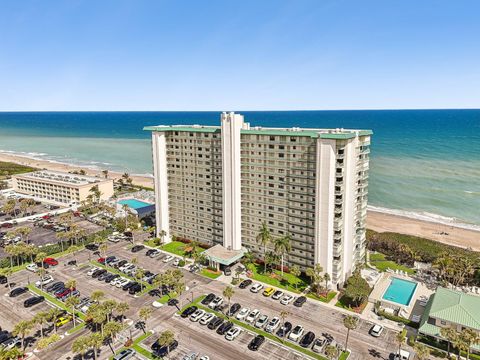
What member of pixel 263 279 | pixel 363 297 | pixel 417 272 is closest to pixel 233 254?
pixel 263 279

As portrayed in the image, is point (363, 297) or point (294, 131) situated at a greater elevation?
point (294, 131)

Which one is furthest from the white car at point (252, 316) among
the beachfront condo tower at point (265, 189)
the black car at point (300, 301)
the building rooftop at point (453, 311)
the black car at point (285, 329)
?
the building rooftop at point (453, 311)

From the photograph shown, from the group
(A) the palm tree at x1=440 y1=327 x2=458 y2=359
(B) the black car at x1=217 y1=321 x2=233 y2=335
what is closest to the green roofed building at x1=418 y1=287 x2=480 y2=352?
(A) the palm tree at x1=440 y1=327 x2=458 y2=359

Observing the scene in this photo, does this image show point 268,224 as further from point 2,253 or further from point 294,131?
point 2,253

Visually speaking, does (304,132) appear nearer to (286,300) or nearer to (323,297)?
(323,297)

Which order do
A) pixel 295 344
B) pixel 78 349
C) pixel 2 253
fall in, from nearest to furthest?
1. pixel 78 349
2. pixel 295 344
3. pixel 2 253

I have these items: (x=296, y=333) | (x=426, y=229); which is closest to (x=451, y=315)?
(x=296, y=333)

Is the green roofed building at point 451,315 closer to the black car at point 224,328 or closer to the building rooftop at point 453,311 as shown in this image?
the building rooftop at point 453,311
